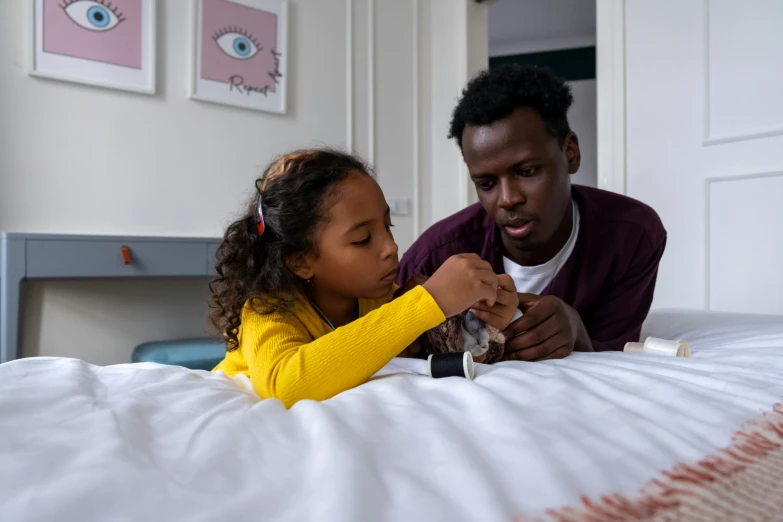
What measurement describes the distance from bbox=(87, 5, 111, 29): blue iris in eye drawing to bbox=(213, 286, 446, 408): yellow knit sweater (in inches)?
76.7

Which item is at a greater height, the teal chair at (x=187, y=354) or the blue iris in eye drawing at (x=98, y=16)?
the blue iris in eye drawing at (x=98, y=16)

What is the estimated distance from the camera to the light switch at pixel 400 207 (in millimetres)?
3150

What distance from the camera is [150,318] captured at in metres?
2.44

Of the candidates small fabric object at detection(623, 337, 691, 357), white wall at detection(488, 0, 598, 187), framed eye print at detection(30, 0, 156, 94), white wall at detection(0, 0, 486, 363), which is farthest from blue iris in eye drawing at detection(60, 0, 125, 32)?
white wall at detection(488, 0, 598, 187)

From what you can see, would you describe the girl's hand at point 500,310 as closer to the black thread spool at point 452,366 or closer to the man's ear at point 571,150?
the black thread spool at point 452,366

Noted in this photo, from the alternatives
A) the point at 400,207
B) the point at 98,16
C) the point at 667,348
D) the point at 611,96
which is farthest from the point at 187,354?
the point at 611,96

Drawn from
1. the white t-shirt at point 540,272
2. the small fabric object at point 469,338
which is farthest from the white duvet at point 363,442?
the white t-shirt at point 540,272

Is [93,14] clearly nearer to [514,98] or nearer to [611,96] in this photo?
[514,98]

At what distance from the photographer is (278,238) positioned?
105 cm

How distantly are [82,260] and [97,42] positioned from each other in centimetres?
94

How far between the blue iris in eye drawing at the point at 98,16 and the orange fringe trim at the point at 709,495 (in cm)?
252

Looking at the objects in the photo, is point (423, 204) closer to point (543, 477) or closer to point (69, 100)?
point (69, 100)

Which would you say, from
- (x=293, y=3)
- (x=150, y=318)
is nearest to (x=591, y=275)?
(x=150, y=318)

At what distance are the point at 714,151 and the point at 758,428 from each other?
1954 millimetres
